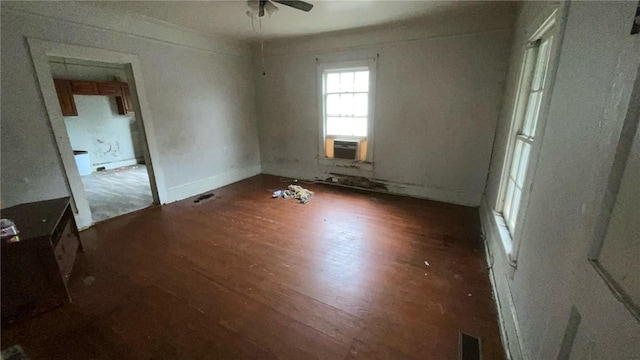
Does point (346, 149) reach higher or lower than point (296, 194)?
higher

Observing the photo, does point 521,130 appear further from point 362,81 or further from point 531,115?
point 362,81

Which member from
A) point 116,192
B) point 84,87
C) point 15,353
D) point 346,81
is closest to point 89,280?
point 15,353

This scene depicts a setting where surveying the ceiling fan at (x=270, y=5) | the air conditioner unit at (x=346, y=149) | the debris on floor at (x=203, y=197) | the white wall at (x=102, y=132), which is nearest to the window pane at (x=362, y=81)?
the air conditioner unit at (x=346, y=149)

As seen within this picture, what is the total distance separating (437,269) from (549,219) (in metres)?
1.19

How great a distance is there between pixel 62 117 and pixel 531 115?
181 inches

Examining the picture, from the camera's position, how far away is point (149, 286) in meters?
2.04

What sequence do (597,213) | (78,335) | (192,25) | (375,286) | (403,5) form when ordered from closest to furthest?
(597,213) < (78,335) < (375,286) < (403,5) < (192,25)

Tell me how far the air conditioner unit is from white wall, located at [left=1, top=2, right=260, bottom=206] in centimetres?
188

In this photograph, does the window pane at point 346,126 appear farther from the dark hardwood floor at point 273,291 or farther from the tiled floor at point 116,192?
the tiled floor at point 116,192

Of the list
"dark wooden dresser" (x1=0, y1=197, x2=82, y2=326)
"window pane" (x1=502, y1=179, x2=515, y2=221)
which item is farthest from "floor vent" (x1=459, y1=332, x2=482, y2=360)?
"dark wooden dresser" (x1=0, y1=197, x2=82, y2=326)

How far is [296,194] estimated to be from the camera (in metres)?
4.05

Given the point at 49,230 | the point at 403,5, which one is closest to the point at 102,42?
the point at 49,230

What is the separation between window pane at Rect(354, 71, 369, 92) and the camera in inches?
156

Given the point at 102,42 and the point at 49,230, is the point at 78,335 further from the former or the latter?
the point at 102,42
